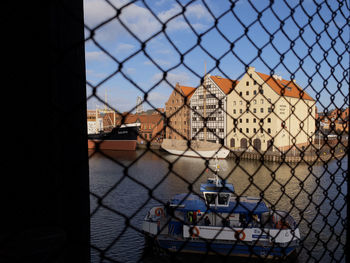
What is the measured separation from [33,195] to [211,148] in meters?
19.3

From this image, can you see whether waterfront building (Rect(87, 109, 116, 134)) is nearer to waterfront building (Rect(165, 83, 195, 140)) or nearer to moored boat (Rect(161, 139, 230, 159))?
moored boat (Rect(161, 139, 230, 159))

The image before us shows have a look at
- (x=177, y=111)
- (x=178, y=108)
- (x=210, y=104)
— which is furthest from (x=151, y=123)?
(x=177, y=111)

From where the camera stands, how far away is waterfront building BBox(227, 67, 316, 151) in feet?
4.55

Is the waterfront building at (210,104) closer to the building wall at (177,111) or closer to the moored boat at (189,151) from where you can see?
the building wall at (177,111)

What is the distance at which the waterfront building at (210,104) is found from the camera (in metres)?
1.17

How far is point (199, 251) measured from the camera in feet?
25.1

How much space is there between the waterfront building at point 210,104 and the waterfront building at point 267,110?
0.31ft

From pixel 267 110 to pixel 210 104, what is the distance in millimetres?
8632

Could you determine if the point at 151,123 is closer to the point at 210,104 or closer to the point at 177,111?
the point at 210,104

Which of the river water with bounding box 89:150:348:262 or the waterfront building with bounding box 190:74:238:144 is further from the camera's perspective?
the river water with bounding box 89:150:348:262

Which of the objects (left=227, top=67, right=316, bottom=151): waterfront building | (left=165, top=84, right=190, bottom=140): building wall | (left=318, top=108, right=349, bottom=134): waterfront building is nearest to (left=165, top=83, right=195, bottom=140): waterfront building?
(left=165, top=84, right=190, bottom=140): building wall

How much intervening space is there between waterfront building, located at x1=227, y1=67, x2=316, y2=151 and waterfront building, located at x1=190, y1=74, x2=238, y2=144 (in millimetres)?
94

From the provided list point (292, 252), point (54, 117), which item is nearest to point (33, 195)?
point (54, 117)

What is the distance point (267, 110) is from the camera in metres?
18.7
